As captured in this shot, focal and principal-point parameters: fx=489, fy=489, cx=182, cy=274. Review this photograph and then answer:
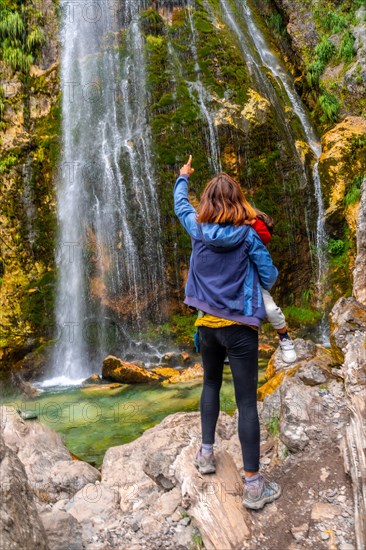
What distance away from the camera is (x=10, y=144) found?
36.9ft

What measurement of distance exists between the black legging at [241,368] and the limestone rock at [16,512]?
47.8 inches

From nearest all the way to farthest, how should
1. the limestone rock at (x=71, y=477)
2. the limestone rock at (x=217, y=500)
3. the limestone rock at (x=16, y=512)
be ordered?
1. the limestone rock at (x=16, y=512)
2. the limestone rock at (x=217, y=500)
3. the limestone rock at (x=71, y=477)

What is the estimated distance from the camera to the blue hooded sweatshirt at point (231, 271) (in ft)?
9.37

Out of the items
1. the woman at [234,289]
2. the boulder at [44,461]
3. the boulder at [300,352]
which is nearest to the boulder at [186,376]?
the boulder at [300,352]

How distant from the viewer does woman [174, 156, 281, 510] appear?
2867 mm

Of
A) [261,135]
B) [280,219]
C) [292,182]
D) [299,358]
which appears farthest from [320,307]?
[299,358]

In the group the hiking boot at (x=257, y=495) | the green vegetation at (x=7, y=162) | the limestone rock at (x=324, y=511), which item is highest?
the green vegetation at (x=7, y=162)

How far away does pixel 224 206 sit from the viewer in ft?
9.48

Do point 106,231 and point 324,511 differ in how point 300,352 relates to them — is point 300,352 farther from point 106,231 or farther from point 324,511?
point 106,231

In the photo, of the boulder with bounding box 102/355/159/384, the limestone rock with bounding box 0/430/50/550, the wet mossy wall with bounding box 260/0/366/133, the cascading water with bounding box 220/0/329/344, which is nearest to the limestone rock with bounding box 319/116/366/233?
the cascading water with bounding box 220/0/329/344

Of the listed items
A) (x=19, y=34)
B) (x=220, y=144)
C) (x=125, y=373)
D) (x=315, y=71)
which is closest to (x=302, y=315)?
(x=220, y=144)

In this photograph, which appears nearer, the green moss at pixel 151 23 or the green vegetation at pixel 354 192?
the green vegetation at pixel 354 192

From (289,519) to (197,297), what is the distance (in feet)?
4.68

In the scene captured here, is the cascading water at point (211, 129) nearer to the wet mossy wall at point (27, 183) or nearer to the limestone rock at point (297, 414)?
the wet mossy wall at point (27, 183)
